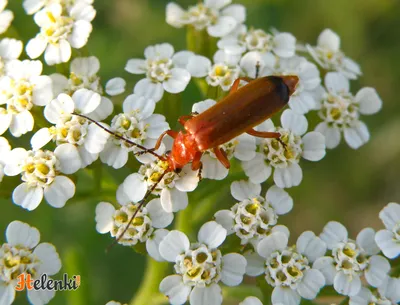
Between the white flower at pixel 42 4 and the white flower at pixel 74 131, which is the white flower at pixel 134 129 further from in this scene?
the white flower at pixel 42 4

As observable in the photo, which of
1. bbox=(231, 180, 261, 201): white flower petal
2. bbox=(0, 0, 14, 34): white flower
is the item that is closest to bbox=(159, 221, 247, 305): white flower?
bbox=(231, 180, 261, 201): white flower petal

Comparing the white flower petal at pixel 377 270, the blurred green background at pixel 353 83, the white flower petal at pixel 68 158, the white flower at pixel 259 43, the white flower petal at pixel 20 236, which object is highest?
the white flower at pixel 259 43

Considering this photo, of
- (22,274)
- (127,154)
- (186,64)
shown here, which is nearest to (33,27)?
(186,64)

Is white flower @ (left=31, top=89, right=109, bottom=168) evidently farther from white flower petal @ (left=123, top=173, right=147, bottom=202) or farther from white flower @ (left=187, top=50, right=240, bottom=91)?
white flower @ (left=187, top=50, right=240, bottom=91)

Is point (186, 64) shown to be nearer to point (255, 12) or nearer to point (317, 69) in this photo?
point (317, 69)

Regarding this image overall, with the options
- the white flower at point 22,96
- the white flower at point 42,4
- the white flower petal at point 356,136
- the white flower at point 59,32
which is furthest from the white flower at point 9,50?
the white flower petal at point 356,136

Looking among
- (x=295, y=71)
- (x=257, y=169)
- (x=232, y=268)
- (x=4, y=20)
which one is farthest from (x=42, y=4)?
(x=232, y=268)

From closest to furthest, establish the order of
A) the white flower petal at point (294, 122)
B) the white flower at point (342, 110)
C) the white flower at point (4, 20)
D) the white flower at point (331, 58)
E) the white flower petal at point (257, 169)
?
the white flower petal at point (257, 169) < the white flower petal at point (294, 122) < the white flower at point (342, 110) < the white flower at point (4, 20) < the white flower at point (331, 58)

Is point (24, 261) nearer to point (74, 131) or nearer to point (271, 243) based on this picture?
point (74, 131)
